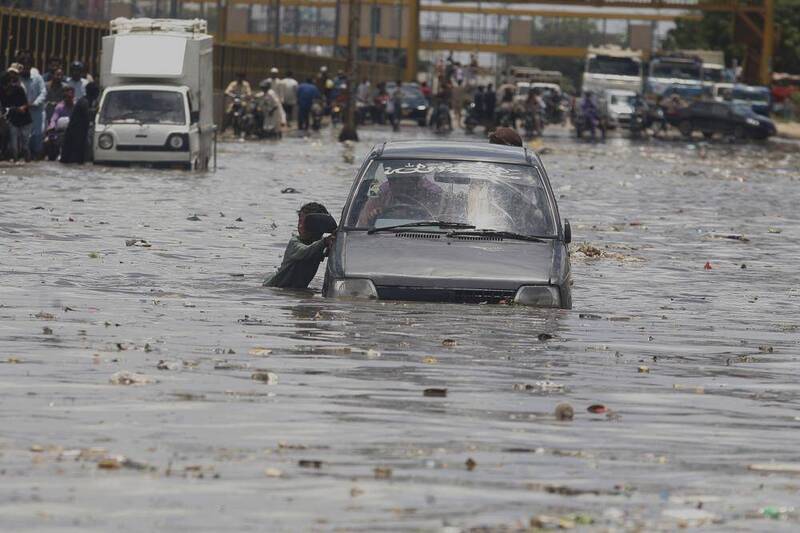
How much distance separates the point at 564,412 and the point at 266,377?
1.67 meters

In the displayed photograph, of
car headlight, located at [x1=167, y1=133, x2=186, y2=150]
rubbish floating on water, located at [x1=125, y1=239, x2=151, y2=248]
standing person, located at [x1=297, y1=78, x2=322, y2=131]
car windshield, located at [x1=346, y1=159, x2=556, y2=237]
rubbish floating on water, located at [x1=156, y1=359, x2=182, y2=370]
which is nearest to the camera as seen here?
rubbish floating on water, located at [x1=156, y1=359, x2=182, y2=370]

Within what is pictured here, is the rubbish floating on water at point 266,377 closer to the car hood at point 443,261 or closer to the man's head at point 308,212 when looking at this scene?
the car hood at point 443,261

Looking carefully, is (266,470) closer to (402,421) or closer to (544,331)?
(402,421)

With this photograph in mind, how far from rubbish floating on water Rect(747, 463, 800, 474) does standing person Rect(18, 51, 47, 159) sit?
2613 centimetres

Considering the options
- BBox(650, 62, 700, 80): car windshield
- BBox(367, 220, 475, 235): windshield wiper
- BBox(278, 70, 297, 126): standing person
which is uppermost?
BBox(650, 62, 700, 80): car windshield

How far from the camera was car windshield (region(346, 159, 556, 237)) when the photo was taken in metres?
13.3

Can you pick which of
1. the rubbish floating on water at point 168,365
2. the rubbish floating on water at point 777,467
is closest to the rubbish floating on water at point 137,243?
the rubbish floating on water at point 168,365

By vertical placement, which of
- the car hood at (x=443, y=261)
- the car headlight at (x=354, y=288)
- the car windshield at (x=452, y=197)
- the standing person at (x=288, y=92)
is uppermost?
the standing person at (x=288, y=92)

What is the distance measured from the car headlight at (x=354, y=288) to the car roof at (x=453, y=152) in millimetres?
1380

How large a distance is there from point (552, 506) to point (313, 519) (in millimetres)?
844

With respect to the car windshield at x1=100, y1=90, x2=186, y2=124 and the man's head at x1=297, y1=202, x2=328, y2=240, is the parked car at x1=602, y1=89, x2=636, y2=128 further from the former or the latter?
the man's head at x1=297, y1=202, x2=328, y2=240

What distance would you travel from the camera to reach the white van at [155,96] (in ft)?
112

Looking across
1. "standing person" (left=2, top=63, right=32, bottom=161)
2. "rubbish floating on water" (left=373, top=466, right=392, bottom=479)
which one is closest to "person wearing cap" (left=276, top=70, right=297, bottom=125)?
"standing person" (left=2, top=63, right=32, bottom=161)

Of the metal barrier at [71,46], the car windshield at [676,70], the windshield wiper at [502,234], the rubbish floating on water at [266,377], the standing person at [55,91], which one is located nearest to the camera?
the rubbish floating on water at [266,377]
